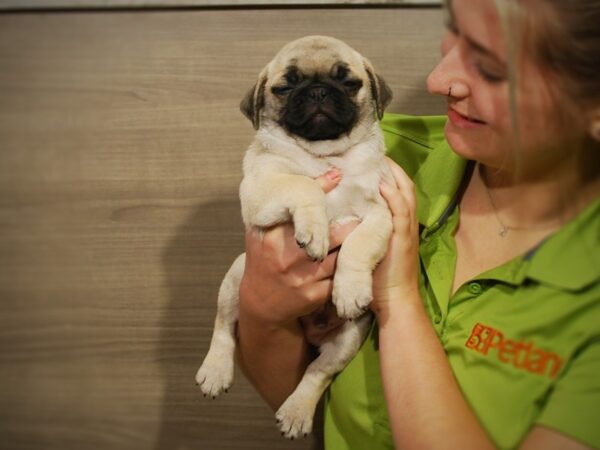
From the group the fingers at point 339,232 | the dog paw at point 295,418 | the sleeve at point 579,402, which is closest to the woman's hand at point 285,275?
the fingers at point 339,232

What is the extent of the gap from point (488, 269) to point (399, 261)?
168mm

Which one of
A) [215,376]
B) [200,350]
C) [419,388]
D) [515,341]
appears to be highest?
[515,341]

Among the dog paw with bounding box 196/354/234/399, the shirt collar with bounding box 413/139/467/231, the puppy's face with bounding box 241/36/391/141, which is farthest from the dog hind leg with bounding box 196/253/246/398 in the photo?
the shirt collar with bounding box 413/139/467/231

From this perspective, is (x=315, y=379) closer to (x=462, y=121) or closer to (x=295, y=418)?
(x=295, y=418)

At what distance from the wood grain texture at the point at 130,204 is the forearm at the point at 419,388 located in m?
0.88

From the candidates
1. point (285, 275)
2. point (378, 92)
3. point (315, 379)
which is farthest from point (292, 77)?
point (315, 379)

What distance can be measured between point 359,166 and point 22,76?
1241 mm

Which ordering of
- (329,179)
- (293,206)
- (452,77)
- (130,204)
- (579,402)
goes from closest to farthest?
(579,402) → (452,77) → (293,206) → (329,179) → (130,204)

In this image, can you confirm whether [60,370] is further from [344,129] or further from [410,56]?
[410,56]

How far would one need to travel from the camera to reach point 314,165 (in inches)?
51.5

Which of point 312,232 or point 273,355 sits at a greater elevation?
point 312,232

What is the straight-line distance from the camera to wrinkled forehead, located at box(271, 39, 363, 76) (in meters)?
1.34

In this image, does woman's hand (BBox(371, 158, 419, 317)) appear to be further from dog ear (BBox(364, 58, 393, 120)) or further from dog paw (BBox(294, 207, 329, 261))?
dog ear (BBox(364, 58, 393, 120))

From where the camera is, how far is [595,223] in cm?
94
